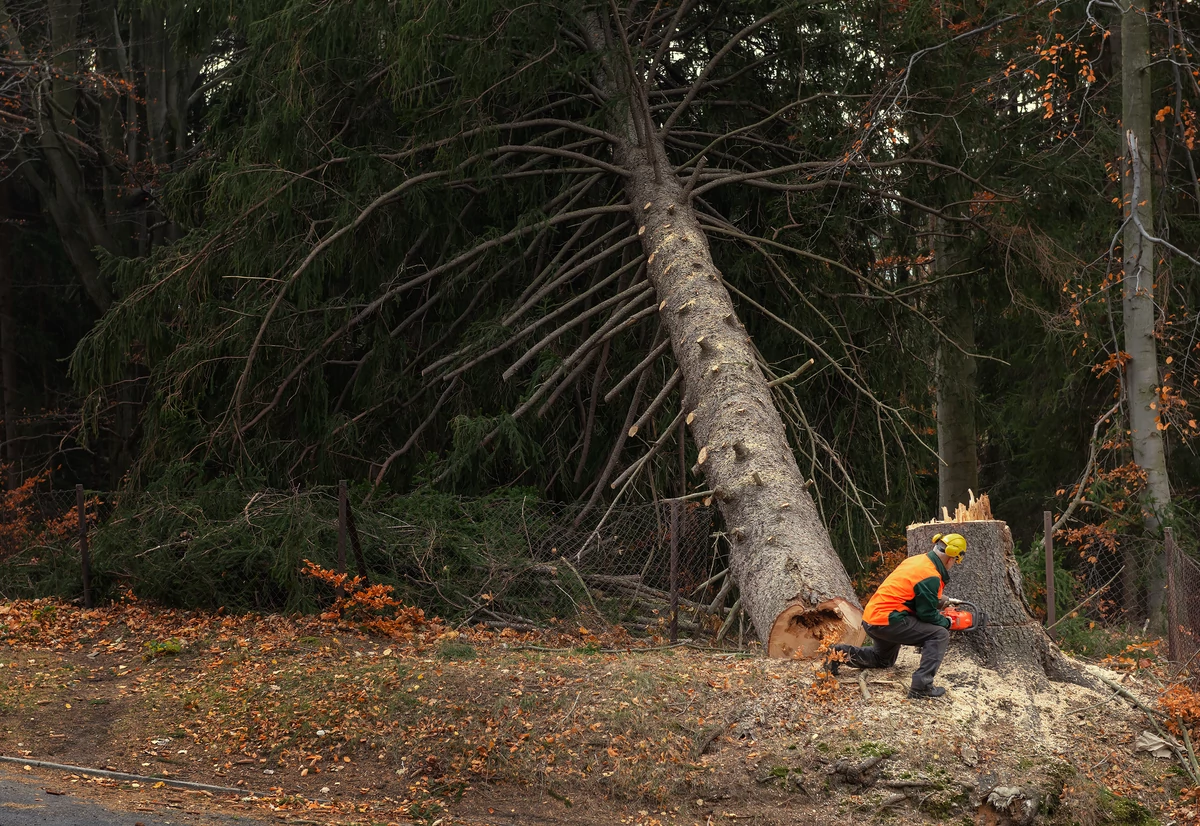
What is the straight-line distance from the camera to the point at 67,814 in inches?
218

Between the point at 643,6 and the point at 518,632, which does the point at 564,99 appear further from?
the point at 518,632

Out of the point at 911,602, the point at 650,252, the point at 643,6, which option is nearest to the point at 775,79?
the point at 643,6

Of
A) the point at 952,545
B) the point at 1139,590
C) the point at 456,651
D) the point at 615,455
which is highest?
the point at 615,455

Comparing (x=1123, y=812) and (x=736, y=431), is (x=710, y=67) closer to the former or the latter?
(x=736, y=431)

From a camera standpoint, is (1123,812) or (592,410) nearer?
(1123,812)

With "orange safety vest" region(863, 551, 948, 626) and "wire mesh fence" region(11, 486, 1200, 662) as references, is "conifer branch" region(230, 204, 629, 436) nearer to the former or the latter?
"wire mesh fence" region(11, 486, 1200, 662)

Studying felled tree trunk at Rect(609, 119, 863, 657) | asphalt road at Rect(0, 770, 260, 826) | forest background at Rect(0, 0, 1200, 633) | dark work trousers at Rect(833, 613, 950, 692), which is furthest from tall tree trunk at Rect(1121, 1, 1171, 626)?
asphalt road at Rect(0, 770, 260, 826)

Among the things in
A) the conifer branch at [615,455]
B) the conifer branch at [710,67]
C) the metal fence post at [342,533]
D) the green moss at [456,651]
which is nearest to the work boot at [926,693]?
the green moss at [456,651]

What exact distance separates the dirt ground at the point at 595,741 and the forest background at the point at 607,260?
1.93 m

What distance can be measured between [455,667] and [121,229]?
42.9ft

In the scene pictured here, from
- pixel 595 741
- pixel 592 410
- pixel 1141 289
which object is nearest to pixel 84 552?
pixel 592 410

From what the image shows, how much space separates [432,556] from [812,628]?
11.2 ft

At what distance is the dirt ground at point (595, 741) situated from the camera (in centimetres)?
619

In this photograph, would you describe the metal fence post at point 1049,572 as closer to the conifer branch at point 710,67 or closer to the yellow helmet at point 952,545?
the yellow helmet at point 952,545
